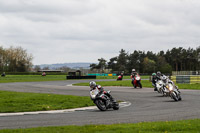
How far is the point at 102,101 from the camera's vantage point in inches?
595

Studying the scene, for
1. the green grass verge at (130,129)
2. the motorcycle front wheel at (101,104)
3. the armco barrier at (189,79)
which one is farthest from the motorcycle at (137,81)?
the green grass verge at (130,129)

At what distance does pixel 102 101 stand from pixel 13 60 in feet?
402

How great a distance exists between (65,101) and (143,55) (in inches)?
5699

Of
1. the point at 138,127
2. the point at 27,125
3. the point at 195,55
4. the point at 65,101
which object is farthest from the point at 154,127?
the point at 195,55

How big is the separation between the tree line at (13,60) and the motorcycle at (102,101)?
121 m

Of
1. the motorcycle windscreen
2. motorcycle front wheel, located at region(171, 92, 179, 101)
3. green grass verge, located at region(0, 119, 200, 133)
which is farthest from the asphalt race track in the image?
motorcycle front wheel, located at region(171, 92, 179, 101)

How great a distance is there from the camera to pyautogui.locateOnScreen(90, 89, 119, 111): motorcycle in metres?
14.8

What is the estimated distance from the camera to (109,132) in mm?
8391

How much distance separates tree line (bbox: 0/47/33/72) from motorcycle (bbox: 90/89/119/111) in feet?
396

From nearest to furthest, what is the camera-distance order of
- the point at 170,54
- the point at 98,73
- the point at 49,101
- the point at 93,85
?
the point at 93,85 → the point at 49,101 → the point at 98,73 → the point at 170,54

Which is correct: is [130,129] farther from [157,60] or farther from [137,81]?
[157,60]

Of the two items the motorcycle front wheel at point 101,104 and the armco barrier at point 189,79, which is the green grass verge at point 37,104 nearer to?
the motorcycle front wheel at point 101,104

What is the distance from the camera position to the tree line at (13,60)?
13262cm

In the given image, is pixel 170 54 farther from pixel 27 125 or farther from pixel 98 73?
pixel 27 125
